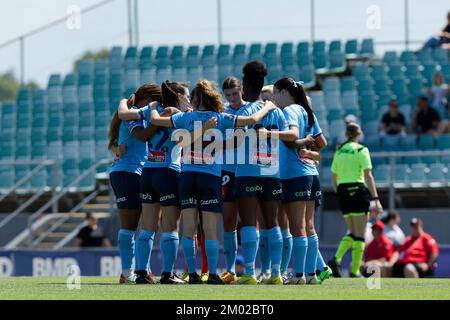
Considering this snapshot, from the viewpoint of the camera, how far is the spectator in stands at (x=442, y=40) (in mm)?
27750

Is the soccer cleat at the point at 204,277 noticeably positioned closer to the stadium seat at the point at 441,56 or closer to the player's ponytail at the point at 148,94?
the player's ponytail at the point at 148,94

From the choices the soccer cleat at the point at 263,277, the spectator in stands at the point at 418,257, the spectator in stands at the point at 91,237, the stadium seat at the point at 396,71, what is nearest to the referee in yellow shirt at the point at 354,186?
the spectator in stands at the point at 418,257

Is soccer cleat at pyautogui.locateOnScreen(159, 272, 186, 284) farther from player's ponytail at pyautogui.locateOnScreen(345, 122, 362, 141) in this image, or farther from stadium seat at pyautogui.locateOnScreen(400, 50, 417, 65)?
stadium seat at pyautogui.locateOnScreen(400, 50, 417, 65)

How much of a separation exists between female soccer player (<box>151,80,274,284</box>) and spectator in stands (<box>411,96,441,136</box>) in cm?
1205

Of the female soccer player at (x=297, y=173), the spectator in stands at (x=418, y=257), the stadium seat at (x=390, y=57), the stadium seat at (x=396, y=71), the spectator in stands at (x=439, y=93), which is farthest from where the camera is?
the stadium seat at (x=390, y=57)

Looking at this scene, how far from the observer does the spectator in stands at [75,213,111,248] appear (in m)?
22.6

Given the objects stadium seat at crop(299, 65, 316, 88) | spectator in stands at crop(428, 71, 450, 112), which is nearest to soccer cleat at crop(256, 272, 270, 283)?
spectator in stands at crop(428, 71, 450, 112)

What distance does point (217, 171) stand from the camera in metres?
12.6

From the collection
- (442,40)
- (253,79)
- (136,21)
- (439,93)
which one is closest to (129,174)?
(253,79)

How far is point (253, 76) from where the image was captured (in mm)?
12977

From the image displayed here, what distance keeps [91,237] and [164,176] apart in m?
10.1

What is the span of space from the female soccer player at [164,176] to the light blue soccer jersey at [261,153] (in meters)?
0.69

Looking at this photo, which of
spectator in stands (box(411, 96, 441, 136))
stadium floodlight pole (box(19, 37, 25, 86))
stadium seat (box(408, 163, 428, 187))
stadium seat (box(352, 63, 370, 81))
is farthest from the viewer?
stadium floodlight pole (box(19, 37, 25, 86))
